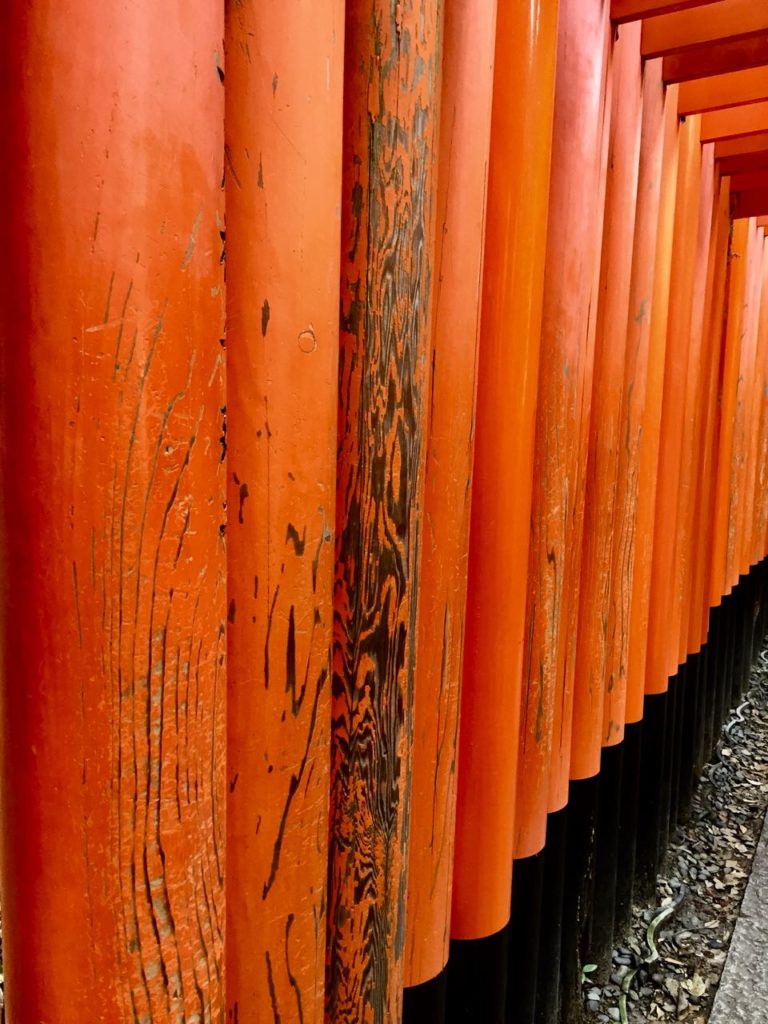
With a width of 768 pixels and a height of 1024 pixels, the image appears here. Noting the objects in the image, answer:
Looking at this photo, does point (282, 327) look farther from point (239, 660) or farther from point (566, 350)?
point (566, 350)

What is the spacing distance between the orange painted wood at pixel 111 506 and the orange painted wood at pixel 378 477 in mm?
323

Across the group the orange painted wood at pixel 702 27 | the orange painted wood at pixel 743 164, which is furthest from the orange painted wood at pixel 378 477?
the orange painted wood at pixel 743 164

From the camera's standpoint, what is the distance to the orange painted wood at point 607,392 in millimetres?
2352

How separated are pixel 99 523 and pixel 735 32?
2.77 metres

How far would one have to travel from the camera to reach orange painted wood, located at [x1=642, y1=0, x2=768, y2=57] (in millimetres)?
2463

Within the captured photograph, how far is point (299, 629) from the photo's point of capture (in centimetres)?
107

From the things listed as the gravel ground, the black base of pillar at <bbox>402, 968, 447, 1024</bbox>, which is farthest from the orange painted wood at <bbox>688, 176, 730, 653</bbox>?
the black base of pillar at <bbox>402, 968, 447, 1024</bbox>

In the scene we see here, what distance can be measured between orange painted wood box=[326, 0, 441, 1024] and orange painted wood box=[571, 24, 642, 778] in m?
1.26

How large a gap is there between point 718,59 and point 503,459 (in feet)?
6.65

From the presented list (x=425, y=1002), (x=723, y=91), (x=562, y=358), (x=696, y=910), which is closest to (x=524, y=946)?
(x=425, y=1002)

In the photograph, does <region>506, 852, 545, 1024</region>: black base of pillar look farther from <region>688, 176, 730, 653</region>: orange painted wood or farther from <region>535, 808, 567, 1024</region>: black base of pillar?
<region>688, 176, 730, 653</region>: orange painted wood

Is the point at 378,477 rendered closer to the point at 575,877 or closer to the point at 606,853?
the point at 575,877

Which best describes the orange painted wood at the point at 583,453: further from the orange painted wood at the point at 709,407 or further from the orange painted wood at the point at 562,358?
the orange painted wood at the point at 709,407

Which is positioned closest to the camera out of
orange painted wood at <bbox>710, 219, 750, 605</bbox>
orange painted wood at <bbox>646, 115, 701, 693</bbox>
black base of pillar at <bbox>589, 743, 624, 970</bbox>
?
black base of pillar at <bbox>589, 743, 624, 970</bbox>
